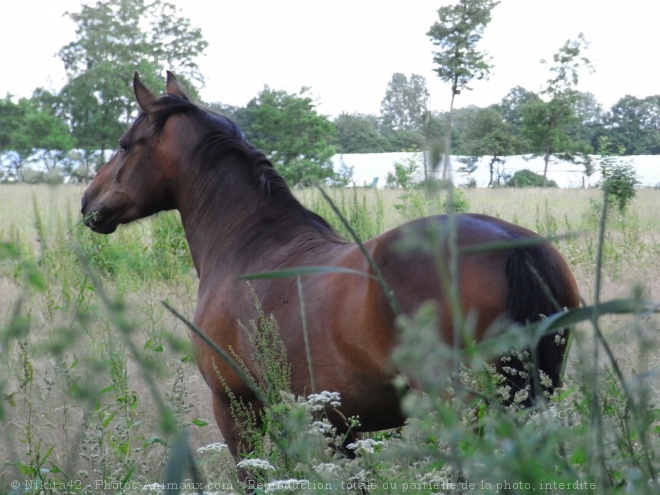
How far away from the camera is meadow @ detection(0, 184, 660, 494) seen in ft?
2.61

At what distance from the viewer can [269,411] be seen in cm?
127

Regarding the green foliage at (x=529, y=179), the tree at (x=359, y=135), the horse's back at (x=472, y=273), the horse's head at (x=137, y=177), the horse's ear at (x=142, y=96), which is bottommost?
the green foliage at (x=529, y=179)

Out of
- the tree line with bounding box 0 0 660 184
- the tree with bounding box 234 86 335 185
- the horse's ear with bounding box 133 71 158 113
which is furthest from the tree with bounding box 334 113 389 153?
the horse's ear with bounding box 133 71 158 113

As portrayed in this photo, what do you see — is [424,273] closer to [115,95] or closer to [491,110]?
[491,110]

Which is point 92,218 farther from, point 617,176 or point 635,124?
point 635,124

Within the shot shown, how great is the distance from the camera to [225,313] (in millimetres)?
Answer: 3637

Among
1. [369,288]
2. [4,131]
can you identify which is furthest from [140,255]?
[4,131]

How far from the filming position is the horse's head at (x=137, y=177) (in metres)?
4.28

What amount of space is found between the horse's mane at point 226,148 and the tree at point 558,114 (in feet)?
89.7

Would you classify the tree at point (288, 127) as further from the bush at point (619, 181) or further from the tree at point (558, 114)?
the bush at point (619, 181)

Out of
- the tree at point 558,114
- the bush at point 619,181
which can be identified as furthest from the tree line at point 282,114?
the bush at point 619,181

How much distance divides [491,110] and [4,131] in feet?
117

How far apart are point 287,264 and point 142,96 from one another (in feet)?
4.80

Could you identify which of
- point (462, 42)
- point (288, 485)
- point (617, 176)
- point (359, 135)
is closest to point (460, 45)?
point (462, 42)
